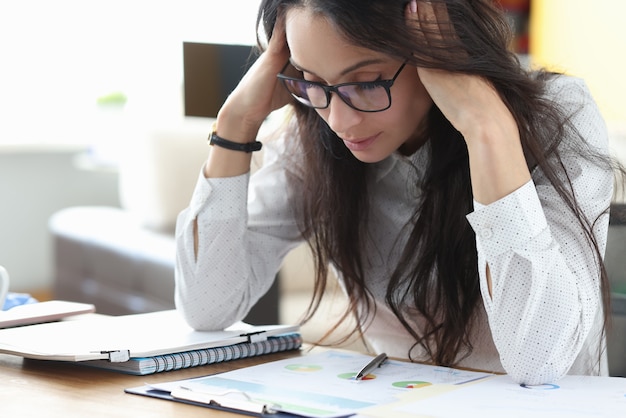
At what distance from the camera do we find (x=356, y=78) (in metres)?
1.16

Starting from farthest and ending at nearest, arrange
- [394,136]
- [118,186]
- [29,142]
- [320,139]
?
[118,186] → [29,142] → [320,139] → [394,136]

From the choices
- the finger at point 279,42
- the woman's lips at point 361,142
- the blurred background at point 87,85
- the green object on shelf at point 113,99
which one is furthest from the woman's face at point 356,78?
the green object on shelf at point 113,99

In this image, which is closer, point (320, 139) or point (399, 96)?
point (399, 96)

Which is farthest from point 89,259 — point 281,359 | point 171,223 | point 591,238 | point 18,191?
point 591,238

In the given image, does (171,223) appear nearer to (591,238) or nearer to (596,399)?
(591,238)

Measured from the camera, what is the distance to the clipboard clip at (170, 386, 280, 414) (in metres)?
0.90

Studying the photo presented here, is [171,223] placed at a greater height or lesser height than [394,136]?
lesser

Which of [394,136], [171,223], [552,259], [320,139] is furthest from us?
[171,223]

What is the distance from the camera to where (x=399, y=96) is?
1199 millimetres

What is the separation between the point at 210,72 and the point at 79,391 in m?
0.67

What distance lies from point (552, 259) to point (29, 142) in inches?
136

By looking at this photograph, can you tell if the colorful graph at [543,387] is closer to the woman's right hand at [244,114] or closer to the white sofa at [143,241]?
the woman's right hand at [244,114]

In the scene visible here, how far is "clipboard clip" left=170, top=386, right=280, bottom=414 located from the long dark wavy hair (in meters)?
0.43

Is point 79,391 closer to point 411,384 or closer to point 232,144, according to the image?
point 411,384
